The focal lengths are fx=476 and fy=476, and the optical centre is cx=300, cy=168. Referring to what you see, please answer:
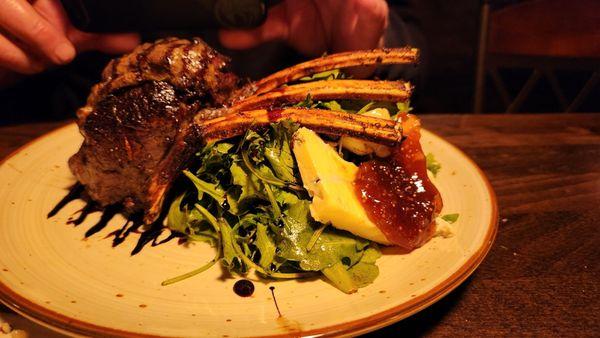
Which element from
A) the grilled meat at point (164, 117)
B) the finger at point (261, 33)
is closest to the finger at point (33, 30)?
the grilled meat at point (164, 117)

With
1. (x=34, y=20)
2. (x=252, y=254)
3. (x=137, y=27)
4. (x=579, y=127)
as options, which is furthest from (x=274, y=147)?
(x=579, y=127)

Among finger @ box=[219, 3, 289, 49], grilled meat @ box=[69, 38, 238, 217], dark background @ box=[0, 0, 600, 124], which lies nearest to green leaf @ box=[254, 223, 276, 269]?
grilled meat @ box=[69, 38, 238, 217]

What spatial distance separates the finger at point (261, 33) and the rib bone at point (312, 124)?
1402 millimetres

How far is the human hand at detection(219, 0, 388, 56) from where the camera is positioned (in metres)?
2.95

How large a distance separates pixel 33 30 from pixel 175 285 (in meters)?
1.64

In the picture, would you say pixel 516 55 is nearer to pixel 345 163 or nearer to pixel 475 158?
pixel 475 158

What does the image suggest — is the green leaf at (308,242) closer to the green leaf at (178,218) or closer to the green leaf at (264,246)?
the green leaf at (264,246)

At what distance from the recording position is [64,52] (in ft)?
7.97

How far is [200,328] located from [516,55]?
3.16 m

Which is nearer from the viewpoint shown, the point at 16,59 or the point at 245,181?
the point at 245,181

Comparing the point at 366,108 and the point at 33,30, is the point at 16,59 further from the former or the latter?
the point at 366,108

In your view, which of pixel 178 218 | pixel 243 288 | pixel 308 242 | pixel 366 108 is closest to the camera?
pixel 243 288

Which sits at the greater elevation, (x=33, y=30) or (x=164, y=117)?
(x=33, y=30)

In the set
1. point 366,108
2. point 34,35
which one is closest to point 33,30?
point 34,35
